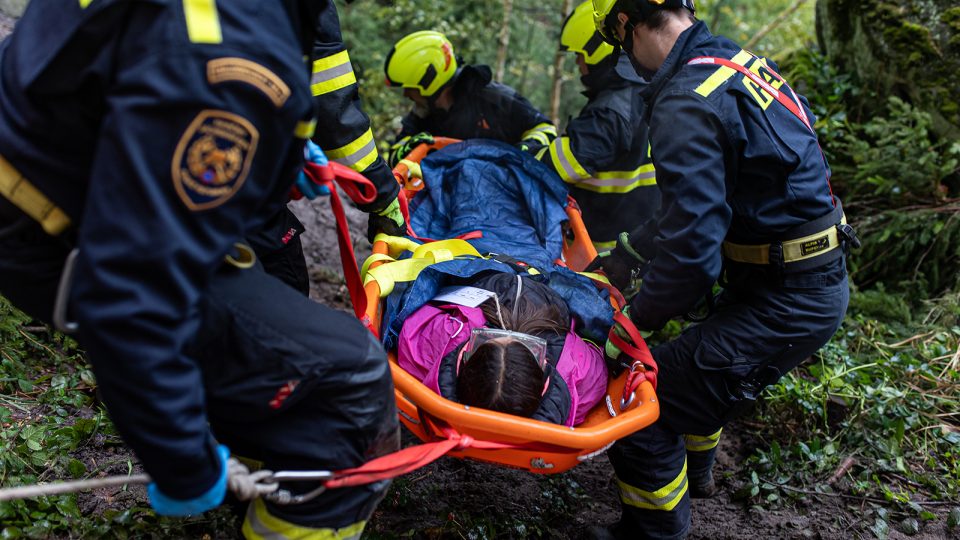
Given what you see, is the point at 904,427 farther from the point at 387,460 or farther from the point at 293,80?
the point at 293,80

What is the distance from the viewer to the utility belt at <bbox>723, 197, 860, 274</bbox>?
257 cm

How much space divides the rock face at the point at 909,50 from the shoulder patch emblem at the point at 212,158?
4813 millimetres

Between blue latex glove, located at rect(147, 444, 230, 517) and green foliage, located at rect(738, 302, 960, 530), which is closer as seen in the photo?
blue latex glove, located at rect(147, 444, 230, 517)

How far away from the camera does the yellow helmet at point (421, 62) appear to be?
4629 millimetres

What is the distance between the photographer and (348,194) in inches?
85.0

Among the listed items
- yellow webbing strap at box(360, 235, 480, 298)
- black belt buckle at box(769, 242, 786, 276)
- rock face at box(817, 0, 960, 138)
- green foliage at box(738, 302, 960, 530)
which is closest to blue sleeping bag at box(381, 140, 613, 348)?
yellow webbing strap at box(360, 235, 480, 298)

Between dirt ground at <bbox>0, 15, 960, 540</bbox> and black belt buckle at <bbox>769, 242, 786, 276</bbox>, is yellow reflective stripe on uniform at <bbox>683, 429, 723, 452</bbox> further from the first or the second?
black belt buckle at <bbox>769, 242, 786, 276</bbox>

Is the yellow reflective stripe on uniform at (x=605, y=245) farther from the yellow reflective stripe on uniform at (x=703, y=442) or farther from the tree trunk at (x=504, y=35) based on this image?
the tree trunk at (x=504, y=35)

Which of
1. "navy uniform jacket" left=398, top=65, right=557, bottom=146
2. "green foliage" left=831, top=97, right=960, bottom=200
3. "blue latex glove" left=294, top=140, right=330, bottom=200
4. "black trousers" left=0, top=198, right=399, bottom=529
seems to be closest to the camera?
"black trousers" left=0, top=198, right=399, bottom=529

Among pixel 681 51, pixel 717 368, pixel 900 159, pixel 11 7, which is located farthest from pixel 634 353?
pixel 11 7

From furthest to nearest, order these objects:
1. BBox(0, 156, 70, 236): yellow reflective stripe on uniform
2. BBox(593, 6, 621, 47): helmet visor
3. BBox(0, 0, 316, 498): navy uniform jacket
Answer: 1. BBox(593, 6, 621, 47): helmet visor
2. BBox(0, 156, 70, 236): yellow reflective stripe on uniform
3. BBox(0, 0, 316, 498): navy uniform jacket

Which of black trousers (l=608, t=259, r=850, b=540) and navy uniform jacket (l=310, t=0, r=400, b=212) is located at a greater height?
navy uniform jacket (l=310, t=0, r=400, b=212)

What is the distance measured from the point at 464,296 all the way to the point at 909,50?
4.03 metres

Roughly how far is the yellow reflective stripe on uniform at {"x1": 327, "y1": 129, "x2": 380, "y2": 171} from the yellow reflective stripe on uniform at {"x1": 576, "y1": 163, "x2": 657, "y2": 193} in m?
1.84
